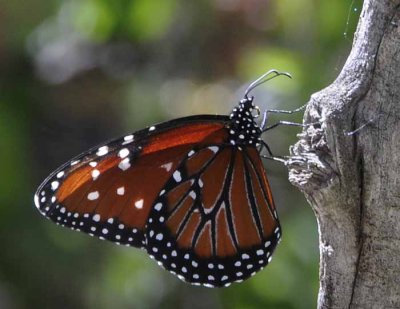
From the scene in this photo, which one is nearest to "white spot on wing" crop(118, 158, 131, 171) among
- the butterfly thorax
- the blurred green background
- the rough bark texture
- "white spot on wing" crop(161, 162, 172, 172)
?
"white spot on wing" crop(161, 162, 172, 172)

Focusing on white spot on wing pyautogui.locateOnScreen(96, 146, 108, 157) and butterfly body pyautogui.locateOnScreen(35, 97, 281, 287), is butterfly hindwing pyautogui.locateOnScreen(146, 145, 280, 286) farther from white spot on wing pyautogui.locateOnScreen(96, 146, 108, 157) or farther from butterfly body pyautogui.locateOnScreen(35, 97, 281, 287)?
white spot on wing pyautogui.locateOnScreen(96, 146, 108, 157)

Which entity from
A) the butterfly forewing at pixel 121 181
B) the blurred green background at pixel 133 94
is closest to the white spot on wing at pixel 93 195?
the butterfly forewing at pixel 121 181

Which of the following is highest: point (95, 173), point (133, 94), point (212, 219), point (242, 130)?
point (133, 94)

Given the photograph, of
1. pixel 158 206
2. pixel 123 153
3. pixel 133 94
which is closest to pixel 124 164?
pixel 123 153

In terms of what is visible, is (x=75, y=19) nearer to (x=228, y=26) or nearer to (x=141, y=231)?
(x=228, y=26)

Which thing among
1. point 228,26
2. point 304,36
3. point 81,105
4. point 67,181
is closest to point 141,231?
point 67,181

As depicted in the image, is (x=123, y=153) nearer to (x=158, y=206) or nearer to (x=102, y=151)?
(x=102, y=151)
